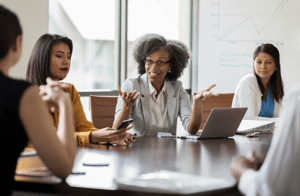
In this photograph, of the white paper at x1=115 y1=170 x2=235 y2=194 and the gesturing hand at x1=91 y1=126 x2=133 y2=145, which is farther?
the gesturing hand at x1=91 y1=126 x2=133 y2=145

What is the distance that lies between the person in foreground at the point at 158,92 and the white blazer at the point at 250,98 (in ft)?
2.11

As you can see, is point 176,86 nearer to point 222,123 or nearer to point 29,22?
point 222,123

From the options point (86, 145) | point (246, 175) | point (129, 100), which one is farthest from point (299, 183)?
point (129, 100)

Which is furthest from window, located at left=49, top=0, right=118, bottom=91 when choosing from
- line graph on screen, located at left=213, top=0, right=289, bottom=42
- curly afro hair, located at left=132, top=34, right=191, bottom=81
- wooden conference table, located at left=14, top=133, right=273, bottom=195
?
wooden conference table, located at left=14, top=133, right=273, bottom=195

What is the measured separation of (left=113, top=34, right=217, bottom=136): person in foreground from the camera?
2.60m

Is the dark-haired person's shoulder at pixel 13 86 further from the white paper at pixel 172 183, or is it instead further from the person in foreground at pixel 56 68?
the person in foreground at pixel 56 68

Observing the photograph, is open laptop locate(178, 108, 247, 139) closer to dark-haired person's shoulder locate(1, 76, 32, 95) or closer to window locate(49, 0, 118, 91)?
dark-haired person's shoulder locate(1, 76, 32, 95)

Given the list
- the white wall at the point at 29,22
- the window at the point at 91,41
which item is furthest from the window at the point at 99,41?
the white wall at the point at 29,22

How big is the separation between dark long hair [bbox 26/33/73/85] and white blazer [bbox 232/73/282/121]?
1793mm

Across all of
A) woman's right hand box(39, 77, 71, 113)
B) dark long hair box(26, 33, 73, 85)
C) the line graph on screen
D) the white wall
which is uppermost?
the line graph on screen

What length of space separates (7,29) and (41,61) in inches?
41.0

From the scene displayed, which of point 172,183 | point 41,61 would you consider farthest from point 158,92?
point 172,183

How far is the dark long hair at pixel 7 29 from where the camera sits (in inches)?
36.8

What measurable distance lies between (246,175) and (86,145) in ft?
3.36
